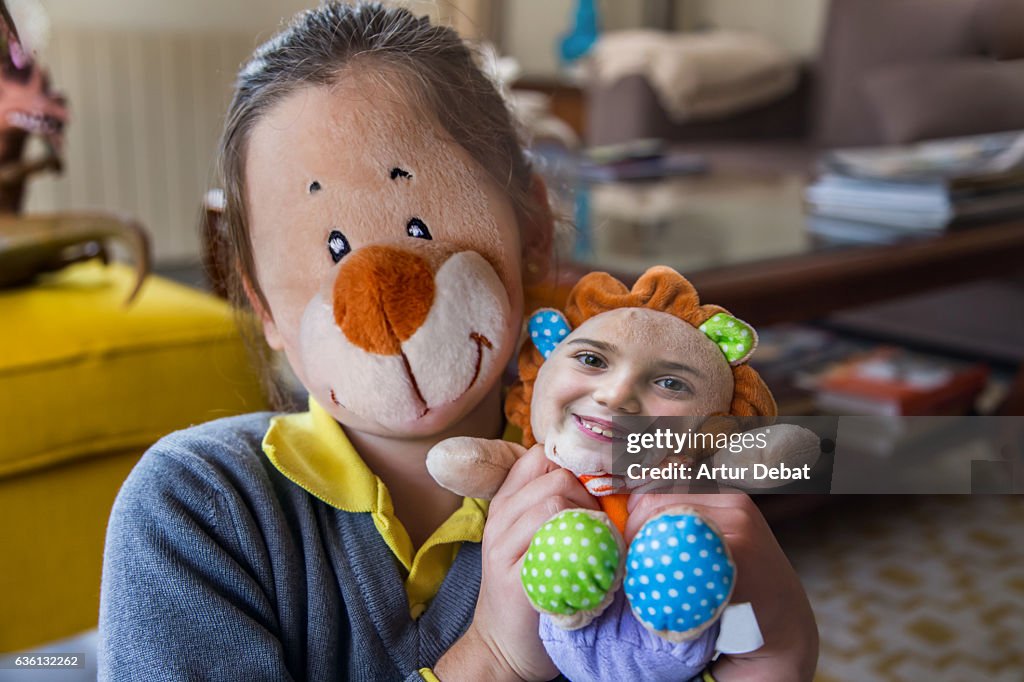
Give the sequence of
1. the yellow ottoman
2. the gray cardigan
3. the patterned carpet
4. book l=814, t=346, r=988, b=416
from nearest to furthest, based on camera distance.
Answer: the gray cardigan, the yellow ottoman, the patterned carpet, book l=814, t=346, r=988, b=416

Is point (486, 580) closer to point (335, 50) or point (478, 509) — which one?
point (478, 509)

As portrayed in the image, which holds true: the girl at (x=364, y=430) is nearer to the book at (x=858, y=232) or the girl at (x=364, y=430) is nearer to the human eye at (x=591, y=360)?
the human eye at (x=591, y=360)

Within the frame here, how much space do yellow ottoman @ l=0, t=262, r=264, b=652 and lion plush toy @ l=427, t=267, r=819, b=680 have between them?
35 centimetres

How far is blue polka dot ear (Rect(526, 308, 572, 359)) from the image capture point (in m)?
0.38

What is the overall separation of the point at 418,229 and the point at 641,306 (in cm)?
10

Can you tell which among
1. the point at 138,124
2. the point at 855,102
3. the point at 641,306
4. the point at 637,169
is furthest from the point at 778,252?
the point at 138,124

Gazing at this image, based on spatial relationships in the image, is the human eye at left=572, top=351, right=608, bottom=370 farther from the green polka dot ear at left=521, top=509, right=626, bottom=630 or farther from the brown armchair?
the brown armchair

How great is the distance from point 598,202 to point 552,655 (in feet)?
4.00

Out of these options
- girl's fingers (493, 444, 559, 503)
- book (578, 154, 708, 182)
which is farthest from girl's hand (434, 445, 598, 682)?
book (578, 154, 708, 182)

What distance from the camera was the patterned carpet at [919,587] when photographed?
3.65 ft

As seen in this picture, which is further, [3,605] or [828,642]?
[828,642]

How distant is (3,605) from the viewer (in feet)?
2.52

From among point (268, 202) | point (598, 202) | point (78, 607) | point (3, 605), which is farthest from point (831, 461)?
point (598, 202)

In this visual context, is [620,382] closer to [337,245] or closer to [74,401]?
[337,245]
